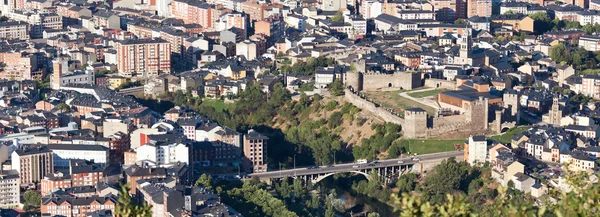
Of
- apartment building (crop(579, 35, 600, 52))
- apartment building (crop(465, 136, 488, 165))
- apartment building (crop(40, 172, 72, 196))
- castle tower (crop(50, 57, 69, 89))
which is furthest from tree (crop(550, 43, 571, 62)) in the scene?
apartment building (crop(40, 172, 72, 196))

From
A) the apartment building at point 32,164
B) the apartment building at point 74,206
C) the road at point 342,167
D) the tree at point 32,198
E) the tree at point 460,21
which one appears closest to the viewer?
the apartment building at point 74,206

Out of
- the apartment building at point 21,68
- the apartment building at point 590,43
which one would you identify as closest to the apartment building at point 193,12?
the apartment building at point 21,68

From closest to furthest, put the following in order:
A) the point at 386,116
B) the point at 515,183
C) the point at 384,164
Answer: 1. the point at 515,183
2. the point at 384,164
3. the point at 386,116

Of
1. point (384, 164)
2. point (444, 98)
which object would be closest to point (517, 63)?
point (444, 98)

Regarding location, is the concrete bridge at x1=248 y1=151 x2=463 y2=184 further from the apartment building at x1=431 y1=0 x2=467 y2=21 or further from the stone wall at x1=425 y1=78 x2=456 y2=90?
the apartment building at x1=431 y1=0 x2=467 y2=21

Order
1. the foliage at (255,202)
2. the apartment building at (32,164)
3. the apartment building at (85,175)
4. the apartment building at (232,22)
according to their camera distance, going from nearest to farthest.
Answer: the foliage at (255,202), the apartment building at (85,175), the apartment building at (32,164), the apartment building at (232,22)

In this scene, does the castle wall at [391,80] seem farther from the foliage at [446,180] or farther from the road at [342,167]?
the foliage at [446,180]

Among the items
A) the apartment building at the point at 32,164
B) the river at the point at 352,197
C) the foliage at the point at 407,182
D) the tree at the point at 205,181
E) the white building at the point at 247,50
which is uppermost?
the white building at the point at 247,50

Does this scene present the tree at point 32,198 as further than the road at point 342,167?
No

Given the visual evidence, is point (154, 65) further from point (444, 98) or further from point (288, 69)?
point (444, 98)
